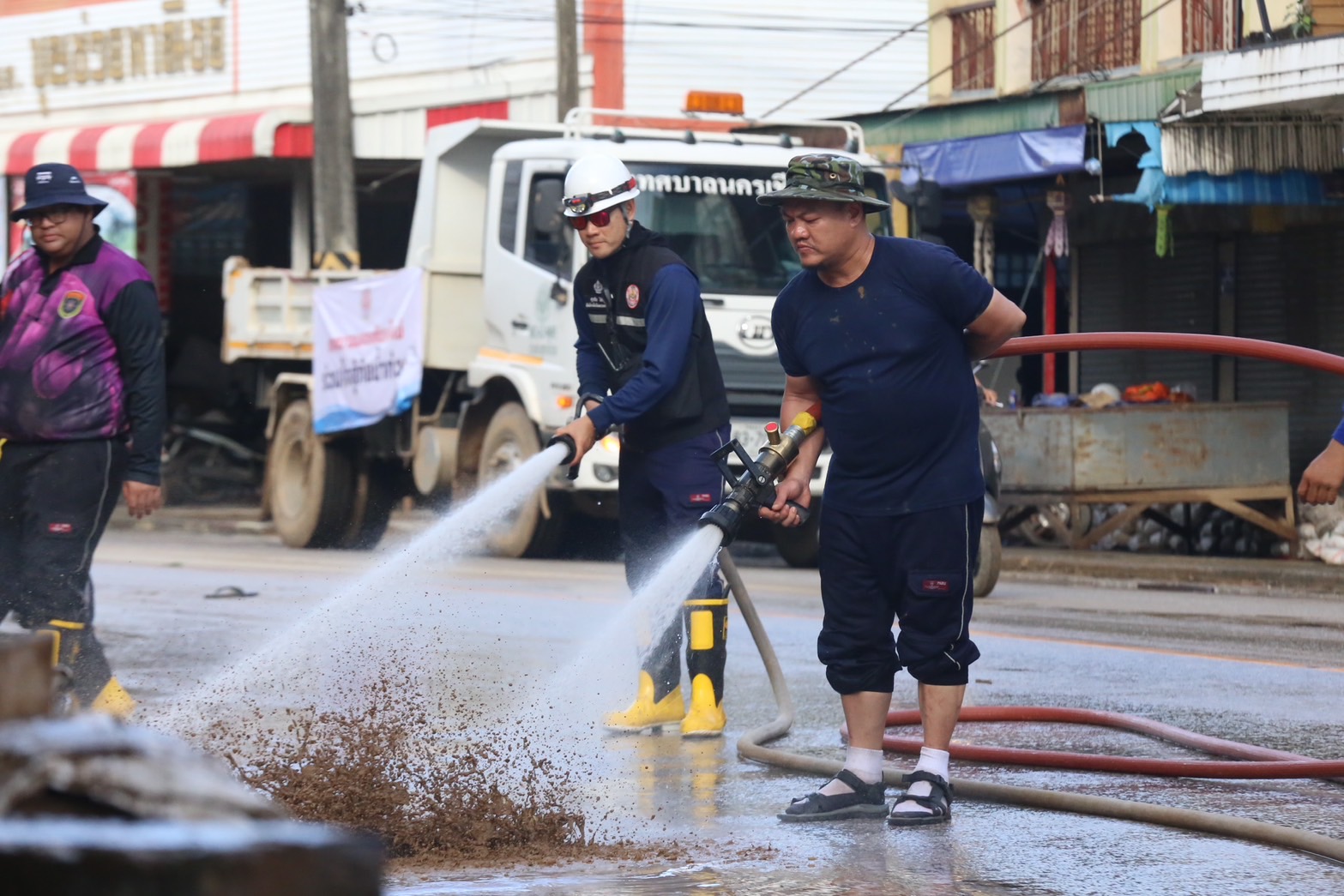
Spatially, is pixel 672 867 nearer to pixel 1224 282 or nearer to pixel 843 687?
pixel 843 687

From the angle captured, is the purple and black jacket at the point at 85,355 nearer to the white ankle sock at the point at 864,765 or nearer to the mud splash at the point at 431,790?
the mud splash at the point at 431,790

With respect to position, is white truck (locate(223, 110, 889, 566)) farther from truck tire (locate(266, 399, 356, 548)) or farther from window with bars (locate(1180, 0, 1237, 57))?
window with bars (locate(1180, 0, 1237, 57))

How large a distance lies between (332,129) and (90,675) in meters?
16.2

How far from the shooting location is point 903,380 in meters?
5.32

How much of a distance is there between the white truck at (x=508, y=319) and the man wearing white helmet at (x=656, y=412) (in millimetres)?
5586

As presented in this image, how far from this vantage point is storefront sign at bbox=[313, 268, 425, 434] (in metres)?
16.2

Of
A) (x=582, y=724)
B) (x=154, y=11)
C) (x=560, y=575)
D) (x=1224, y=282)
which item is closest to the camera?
(x=582, y=724)

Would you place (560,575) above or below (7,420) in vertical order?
below

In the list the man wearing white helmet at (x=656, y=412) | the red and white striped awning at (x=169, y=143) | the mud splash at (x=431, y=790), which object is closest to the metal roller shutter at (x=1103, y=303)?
the red and white striped awning at (x=169, y=143)

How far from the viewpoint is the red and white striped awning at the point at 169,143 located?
2489 centimetres

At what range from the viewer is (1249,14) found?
17.0 meters

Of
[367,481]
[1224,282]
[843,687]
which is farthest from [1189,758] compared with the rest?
[1224,282]

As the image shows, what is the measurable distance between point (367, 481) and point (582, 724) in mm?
10767

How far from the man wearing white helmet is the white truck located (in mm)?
5586
